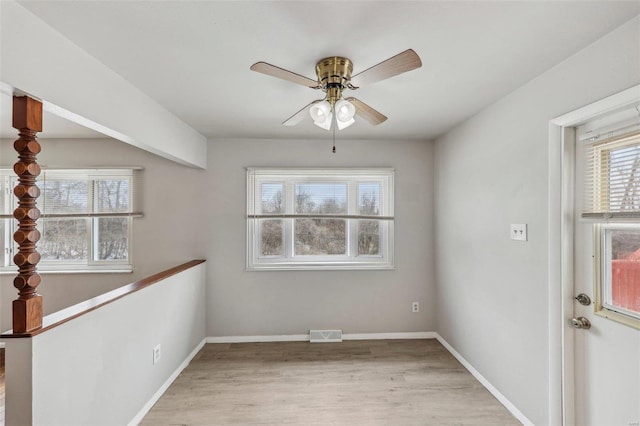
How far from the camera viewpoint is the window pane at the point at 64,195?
3289mm

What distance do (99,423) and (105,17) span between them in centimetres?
217

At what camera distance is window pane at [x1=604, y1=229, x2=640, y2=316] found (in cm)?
146

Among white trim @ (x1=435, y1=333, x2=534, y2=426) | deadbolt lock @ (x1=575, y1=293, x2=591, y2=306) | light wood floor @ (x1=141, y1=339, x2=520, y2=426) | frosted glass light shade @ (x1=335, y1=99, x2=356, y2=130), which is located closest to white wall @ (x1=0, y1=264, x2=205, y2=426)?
light wood floor @ (x1=141, y1=339, x2=520, y2=426)

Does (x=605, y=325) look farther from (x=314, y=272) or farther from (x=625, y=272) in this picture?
(x=314, y=272)

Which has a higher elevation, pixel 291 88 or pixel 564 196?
pixel 291 88

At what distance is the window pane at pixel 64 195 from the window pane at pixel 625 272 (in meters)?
4.57

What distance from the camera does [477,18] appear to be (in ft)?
4.34

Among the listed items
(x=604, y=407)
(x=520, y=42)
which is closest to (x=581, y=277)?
(x=604, y=407)

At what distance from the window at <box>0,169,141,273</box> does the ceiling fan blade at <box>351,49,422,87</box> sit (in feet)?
9.68

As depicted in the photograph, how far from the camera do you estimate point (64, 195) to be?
3.32 m

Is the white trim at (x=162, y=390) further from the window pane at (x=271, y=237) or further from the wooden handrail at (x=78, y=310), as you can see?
the window pane at (x=271, y=237)

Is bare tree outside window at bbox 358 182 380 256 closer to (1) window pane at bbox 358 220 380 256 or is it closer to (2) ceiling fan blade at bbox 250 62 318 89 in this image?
(1) window pane at bbox 358 220 380 256

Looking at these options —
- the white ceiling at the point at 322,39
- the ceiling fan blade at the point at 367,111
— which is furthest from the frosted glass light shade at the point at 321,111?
the white ceiling at the point at 322,39

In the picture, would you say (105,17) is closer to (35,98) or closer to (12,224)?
(35,98)
